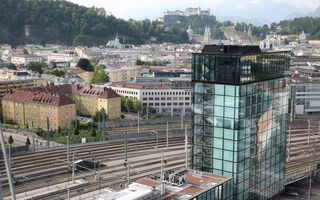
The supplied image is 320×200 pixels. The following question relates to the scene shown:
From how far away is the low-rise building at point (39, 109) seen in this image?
69.5 m

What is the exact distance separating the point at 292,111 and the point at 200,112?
54740mm

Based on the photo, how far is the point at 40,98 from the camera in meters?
71.7

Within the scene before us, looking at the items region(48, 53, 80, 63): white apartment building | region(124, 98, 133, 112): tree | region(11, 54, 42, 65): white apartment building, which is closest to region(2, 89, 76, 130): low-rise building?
region(124, 98, 133, 112): tree

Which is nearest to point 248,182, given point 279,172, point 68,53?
point 279,172

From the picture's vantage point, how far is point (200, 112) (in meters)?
33.3

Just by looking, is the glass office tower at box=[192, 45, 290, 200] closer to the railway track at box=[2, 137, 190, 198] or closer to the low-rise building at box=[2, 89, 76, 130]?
the railway track at box=[2, 137, 190, 198]

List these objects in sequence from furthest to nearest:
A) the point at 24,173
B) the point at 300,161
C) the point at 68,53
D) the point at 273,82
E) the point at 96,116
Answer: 1. the point at 68,53
2. the point at 96,116
3. the point at 300,161
4. the point at 24,173
5. the point at 273,82

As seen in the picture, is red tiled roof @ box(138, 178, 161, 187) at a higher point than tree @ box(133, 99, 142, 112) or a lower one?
higher

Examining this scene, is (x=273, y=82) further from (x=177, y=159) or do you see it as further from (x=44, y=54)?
(x=44, y=54)

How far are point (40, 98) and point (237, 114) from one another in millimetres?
47629

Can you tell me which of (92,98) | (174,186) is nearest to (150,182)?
(174,186)

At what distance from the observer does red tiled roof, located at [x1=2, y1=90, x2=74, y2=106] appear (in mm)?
70000

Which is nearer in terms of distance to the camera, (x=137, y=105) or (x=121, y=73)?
(x=137, y=105)

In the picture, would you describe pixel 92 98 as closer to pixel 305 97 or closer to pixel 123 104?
pixel 123 104
